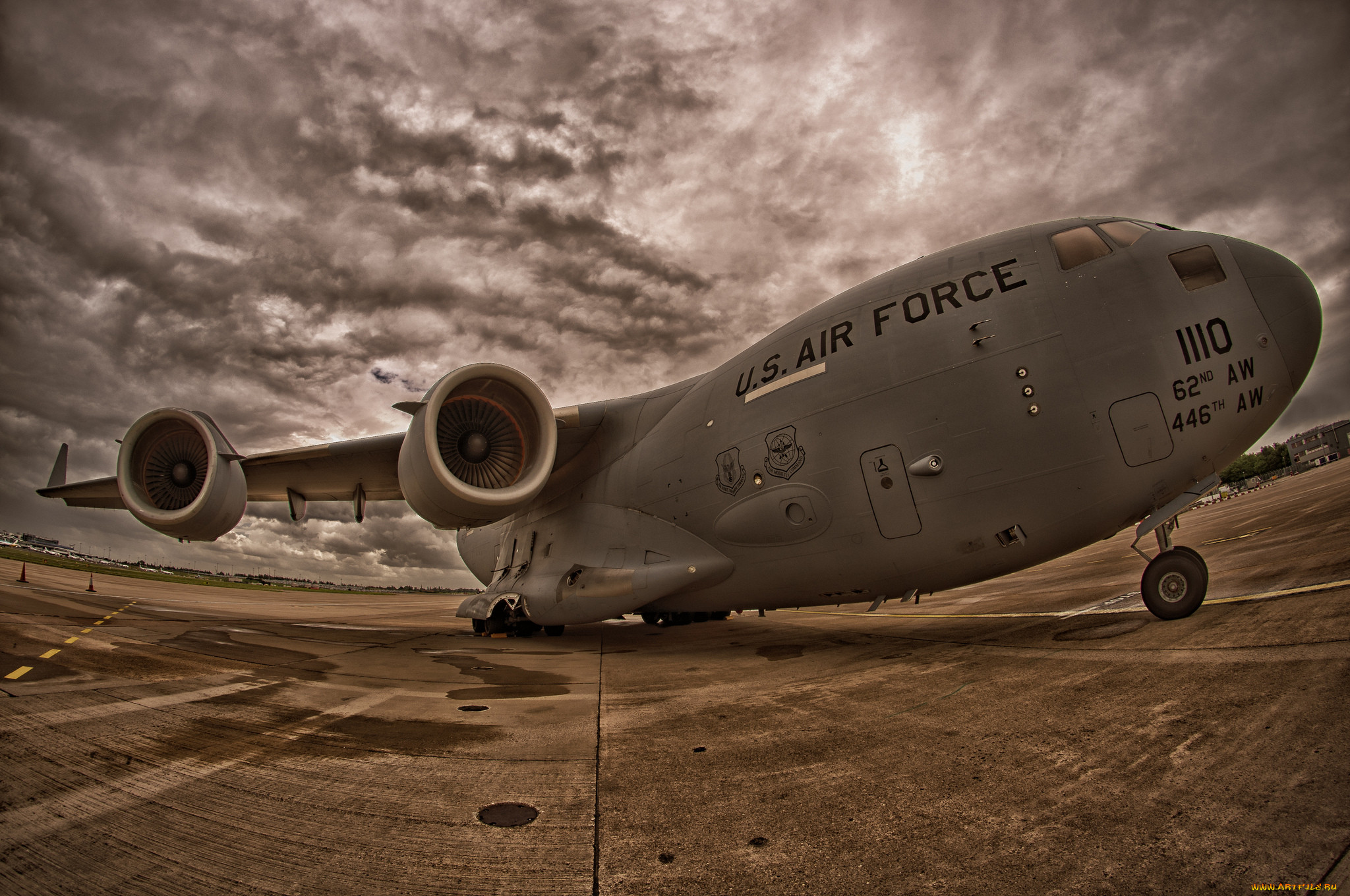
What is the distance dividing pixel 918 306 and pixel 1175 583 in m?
3.22

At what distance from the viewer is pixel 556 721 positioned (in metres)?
3.39

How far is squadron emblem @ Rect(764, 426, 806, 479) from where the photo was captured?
590 centimetres

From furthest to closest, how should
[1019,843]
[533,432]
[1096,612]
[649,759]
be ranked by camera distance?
[533,432] < [1096,612] < [649,759] < [1019,843]

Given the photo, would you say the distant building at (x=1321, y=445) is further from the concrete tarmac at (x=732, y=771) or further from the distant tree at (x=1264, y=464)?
the concrete tarmac at (x=732, y=771)

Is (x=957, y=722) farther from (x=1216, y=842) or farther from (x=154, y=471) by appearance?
(x=154, y=471)

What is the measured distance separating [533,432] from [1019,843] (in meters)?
7.07

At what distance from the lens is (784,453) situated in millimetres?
6012

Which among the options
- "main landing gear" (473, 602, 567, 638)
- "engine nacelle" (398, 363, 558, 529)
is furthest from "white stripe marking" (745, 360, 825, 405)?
"main landing gear" (473, 602, 567, 638)

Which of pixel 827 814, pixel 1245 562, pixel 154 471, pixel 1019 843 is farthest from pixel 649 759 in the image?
pixel 154 471

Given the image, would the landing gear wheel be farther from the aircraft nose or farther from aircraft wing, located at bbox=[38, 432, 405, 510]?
aircraft wing, located at bbox=[38, 432, 405, 510]

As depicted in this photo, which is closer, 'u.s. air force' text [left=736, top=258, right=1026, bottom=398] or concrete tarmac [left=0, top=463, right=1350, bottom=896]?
concrete tarmac [left=0, top=463, right=1350, bottom=896]

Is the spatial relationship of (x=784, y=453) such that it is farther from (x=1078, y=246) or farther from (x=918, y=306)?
(x=1078, y=246)

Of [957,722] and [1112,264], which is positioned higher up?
[1112,264]

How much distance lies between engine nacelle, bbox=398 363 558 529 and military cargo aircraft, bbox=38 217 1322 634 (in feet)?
0.11
